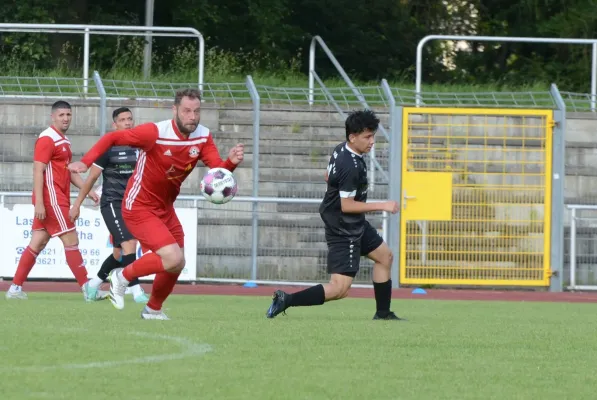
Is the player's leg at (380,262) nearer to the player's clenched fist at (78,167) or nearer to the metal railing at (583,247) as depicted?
the player's clenched fist at (78,167)

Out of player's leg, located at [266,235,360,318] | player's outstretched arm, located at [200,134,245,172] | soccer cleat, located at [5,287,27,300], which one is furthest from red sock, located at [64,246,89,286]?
player's outstretched arm, located at [200,134,245,172]

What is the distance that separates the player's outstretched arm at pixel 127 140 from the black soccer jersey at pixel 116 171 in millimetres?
3502

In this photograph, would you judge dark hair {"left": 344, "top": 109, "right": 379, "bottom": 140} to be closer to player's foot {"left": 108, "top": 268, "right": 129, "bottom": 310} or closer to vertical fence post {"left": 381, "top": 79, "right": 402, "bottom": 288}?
player's foot {"left": 108, "top": 268, "right": 129, "bottom": 310}

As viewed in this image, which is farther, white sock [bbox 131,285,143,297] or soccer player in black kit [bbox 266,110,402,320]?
white sock [bbox 131,285,143,297]

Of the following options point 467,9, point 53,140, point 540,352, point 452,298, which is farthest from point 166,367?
point 467,9

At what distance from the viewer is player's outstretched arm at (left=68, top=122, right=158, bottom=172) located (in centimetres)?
930

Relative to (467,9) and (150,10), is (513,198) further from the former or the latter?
(467,9)

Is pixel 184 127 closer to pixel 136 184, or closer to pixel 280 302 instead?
pixel 136 184

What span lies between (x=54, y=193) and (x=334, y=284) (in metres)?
3.76

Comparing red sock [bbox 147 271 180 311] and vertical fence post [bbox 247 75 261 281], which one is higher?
vertical fence post [bbox 247 75 261 281]

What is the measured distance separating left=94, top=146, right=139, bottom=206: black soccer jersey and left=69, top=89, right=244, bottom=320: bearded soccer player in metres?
3.12

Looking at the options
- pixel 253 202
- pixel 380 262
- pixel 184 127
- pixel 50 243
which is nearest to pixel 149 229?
pixel 184 127

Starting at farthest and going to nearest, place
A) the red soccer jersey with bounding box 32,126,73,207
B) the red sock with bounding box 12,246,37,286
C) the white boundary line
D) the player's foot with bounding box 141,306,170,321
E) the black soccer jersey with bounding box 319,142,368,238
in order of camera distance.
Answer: the red sock with bounding box 12,246,37,286
the red soccer jersey with bounding box 32,126,73,207
the black soccer jersey with bounding box 319,142,368,238
the player's foot with bounding box 141,306,170,321
the white boundary line

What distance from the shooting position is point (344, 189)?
33.2ft
